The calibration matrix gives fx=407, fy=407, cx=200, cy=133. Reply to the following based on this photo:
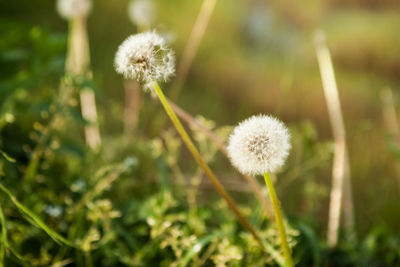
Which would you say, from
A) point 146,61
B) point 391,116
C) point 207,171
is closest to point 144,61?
point 146,61

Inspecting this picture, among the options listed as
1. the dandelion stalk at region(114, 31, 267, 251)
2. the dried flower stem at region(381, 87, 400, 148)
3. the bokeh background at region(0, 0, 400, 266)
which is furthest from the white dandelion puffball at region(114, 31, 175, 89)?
the dried flower stem at region(381, 87, 400, 148)

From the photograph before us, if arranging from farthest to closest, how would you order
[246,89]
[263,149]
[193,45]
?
[246,89], [193,45], [263,149]

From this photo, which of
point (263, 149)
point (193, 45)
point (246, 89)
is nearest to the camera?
point (263, 149)

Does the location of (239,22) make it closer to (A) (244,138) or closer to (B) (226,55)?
(B) (226,55)

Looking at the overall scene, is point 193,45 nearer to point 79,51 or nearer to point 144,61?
point 79,51

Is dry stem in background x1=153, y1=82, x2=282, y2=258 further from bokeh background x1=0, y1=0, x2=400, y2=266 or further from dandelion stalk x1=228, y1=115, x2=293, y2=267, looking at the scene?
bokeh background x1=0, y1=0, x2=400, y2=266

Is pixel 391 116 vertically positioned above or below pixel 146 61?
above
